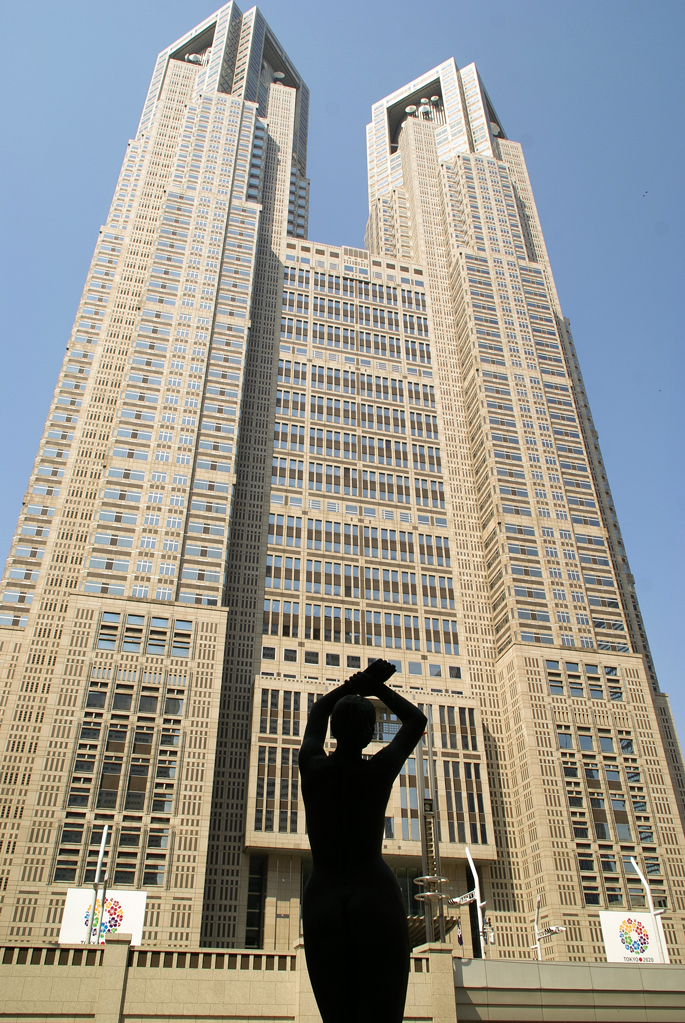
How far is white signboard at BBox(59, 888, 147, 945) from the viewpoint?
52750mm

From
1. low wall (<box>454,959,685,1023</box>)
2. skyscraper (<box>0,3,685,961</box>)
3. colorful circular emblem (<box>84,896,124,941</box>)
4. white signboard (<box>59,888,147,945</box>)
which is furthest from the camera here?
skyscraper (<box>0,3,685,961</box>)

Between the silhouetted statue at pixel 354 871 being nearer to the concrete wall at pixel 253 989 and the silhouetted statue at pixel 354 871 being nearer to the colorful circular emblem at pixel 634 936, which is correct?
the concrete wall at pixel 253 989

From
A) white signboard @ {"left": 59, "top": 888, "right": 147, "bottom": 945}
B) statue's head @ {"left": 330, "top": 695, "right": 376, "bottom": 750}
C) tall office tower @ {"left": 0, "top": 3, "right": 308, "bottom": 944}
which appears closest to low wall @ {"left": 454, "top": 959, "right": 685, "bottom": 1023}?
statue's head @ {"left": 330, "top": 695, "right": 376, "bottom": 750}

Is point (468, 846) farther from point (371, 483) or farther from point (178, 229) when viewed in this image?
point (178, 229)

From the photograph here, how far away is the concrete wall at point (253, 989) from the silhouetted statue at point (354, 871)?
1019 inches

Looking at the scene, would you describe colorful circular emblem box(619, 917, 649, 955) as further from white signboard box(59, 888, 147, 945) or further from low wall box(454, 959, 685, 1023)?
white signboard box(59, 888, 147, 945)

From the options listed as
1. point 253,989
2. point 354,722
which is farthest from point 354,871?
point 253,989

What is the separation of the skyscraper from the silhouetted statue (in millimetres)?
41707

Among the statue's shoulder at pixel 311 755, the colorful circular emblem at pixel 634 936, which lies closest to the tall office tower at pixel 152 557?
the colorful circular emblem at pixel 634 936

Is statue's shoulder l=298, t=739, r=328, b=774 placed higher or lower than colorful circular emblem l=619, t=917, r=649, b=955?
lower

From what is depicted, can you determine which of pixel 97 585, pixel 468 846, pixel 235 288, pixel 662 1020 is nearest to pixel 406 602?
pixel 468 846

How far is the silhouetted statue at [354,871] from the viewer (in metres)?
8.45

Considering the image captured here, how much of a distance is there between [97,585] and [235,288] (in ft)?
150

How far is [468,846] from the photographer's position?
69.4 m
